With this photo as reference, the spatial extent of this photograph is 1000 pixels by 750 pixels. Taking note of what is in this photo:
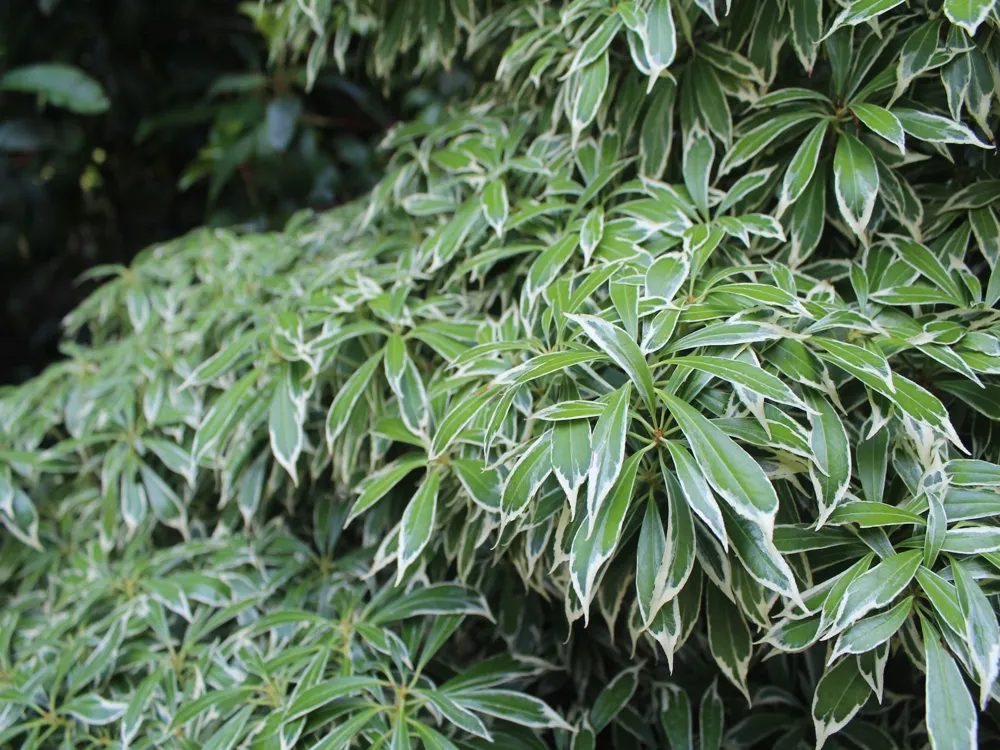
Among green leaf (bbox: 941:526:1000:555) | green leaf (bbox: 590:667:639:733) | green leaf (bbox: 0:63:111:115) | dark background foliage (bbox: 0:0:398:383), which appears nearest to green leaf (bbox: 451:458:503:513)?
green leaf (bbox: 590:667:639:733)

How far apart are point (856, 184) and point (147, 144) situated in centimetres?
226

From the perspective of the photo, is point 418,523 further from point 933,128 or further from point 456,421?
point 933,128

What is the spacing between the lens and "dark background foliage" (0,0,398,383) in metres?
2.09

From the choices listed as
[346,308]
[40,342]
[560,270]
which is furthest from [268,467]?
[40,342]

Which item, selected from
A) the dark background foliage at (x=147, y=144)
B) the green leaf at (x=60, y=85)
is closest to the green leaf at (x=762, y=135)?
the dark background foliage at (x=147, y=144)

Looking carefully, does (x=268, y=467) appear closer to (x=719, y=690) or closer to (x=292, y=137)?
(x=719, y=690)

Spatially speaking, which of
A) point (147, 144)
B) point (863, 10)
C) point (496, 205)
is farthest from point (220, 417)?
point (147, 144)

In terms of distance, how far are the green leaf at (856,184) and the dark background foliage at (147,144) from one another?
1332 mm

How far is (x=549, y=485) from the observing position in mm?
803

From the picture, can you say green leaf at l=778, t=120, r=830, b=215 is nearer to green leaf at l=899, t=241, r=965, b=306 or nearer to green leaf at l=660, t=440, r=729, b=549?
green leaf at l=899, t=241, r=965, b=306

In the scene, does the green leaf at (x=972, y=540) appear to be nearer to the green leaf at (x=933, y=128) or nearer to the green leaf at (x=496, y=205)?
the green leaf at (x=933, y=128)

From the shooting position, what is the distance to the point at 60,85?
1.89 m

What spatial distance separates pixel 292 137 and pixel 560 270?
137 centimetres

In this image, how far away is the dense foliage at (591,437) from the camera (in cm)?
69
